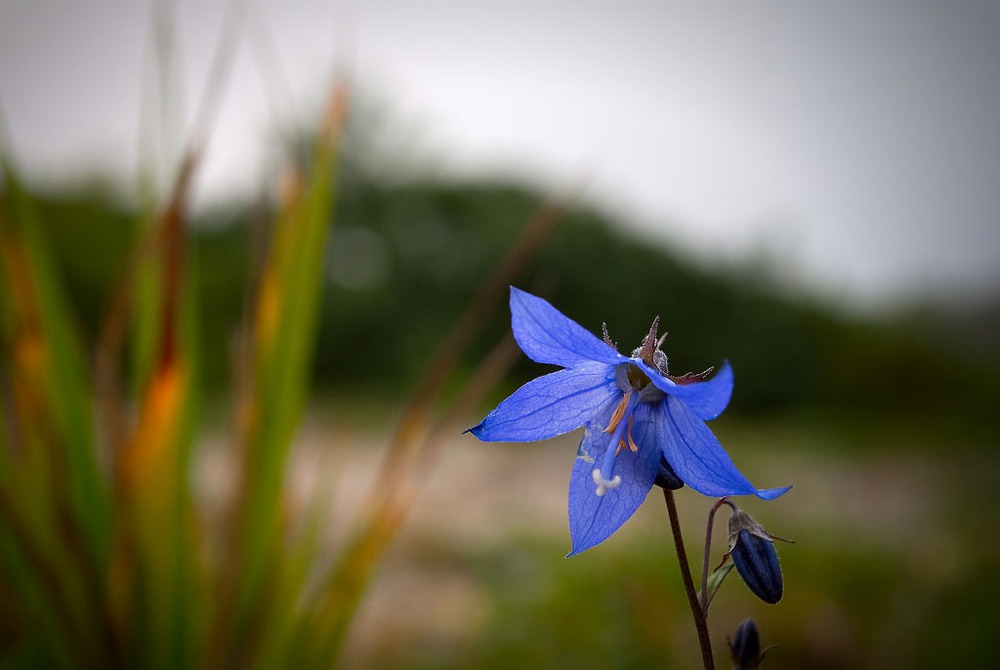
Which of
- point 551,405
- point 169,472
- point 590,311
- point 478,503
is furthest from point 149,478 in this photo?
point 590,311

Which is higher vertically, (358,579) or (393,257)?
(358,579)

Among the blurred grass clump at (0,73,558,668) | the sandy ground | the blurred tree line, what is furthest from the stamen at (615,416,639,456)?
the blurred tree line

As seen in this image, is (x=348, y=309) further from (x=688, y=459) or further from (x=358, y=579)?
(x=688, y=459)

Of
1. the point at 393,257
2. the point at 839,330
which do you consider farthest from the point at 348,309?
the point at 839,330

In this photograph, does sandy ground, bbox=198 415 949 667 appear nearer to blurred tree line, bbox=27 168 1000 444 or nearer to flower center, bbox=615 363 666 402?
flower center, bbox=615 363 666 402

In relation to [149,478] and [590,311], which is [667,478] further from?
[590,311]

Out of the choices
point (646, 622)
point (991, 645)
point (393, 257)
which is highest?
point (991, 645)
